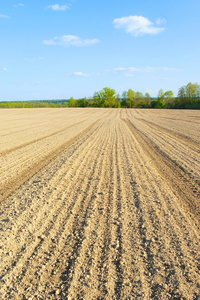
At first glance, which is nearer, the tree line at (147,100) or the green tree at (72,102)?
the tree line at (147,100)

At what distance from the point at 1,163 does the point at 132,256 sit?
635 cm

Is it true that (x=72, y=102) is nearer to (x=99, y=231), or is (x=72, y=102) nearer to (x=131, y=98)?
(x=131, y=98)

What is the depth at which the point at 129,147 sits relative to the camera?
1021cm

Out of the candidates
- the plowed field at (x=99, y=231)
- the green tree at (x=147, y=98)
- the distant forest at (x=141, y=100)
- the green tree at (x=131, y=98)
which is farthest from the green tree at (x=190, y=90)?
the plowed field at (x=99, y=231)

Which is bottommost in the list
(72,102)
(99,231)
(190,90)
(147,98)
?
(99,231)

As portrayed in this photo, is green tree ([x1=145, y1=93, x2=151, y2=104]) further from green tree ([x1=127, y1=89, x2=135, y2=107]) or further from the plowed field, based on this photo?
the plowed field

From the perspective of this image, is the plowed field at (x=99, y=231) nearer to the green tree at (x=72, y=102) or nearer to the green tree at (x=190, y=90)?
the green tree at (x=190, y=90)

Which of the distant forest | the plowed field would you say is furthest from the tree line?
the plowed field

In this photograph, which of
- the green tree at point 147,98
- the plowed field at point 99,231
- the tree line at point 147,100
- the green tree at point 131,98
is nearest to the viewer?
the plowed field at point 99,231

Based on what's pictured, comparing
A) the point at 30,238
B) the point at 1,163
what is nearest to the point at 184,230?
the point at 30,238

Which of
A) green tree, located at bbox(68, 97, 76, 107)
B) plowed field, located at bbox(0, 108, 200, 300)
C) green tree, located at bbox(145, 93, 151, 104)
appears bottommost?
plowed field, located at bbox(0, 108, 200, 300)

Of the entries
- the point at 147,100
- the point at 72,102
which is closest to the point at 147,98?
the point at 147,100

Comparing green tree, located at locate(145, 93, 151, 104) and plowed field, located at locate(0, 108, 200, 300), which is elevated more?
green tree, located at locate(145, 93, 151, 104)

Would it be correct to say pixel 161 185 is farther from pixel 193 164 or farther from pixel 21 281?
pixel 21 281
